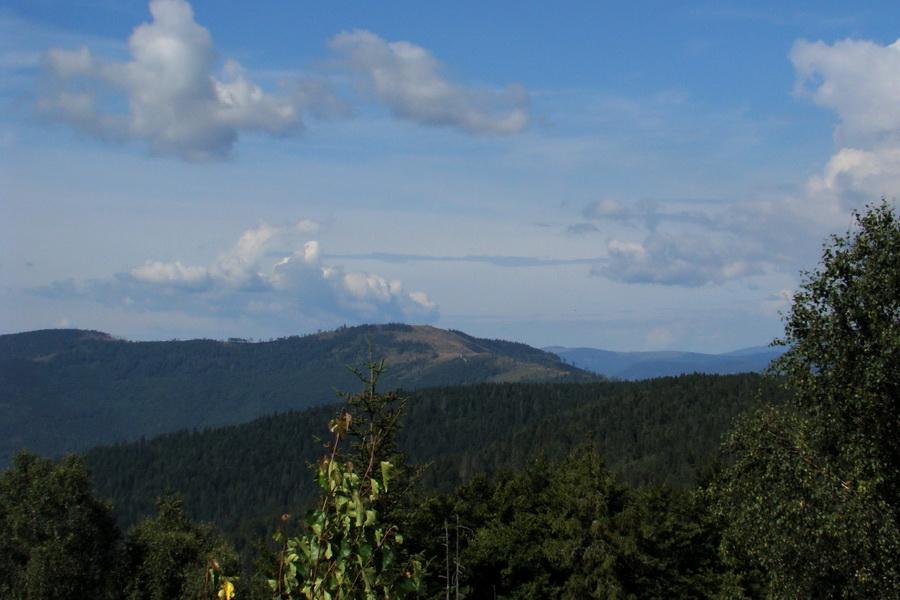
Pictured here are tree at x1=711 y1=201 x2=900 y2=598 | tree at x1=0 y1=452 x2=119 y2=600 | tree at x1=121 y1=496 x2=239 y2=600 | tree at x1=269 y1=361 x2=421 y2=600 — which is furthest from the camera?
tree at x1=121 y1=496 x2=239 y2=600

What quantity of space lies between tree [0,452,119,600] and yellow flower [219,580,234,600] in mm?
45600

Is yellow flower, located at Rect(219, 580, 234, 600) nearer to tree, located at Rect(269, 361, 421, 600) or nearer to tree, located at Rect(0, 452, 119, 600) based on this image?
tree, located at Rect(269, 361, 421, 600)

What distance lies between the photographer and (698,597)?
4734 cm

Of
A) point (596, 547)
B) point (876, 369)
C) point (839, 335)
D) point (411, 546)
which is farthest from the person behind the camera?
point (411, 546)

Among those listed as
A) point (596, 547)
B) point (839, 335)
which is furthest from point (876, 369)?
point (596, 547)

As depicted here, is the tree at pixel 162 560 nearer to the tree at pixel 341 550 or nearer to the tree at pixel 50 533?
the tree at pixel 50 533

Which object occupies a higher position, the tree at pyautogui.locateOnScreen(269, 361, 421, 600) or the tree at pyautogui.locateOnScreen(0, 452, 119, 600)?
the tree at pyautogui.locateOnScreen(269, 361, 421, 600)

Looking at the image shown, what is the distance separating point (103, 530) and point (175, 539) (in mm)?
4997

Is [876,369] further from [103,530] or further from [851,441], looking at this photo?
[103,530]

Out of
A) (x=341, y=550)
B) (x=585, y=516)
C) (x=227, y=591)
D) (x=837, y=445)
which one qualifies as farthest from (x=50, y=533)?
(x=341, y=550)

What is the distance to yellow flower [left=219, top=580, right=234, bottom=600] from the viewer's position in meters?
6.14

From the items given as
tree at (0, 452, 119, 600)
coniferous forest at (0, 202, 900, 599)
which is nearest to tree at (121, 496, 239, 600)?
coniferous forest at (0, 202, 900, 599)

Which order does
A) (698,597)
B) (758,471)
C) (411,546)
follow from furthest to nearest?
(698,597), (411,546), (758,471)

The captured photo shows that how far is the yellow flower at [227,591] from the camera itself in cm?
614
